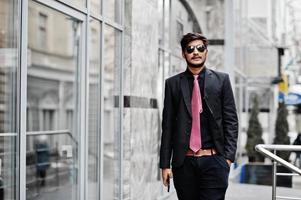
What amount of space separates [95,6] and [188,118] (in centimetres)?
274

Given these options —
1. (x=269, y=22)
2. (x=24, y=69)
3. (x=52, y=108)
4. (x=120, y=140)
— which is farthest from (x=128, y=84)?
(x=52, y=108)

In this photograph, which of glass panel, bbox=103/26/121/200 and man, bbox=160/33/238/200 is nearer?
man, bbox=160/33/238/200

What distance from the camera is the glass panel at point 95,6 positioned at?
20.2ft

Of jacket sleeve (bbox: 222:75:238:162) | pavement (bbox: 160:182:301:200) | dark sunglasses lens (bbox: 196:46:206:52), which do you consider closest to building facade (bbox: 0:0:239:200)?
dark sunglasses lens (bbox: 196:46:206:52)

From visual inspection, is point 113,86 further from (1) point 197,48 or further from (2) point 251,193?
(2) point 251,193

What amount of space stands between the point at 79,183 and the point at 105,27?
187cm

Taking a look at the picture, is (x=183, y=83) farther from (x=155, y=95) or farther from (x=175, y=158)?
(x=155, y=95)

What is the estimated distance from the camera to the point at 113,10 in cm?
691

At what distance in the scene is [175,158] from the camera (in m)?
4.02

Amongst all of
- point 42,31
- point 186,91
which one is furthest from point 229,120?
point 42,31

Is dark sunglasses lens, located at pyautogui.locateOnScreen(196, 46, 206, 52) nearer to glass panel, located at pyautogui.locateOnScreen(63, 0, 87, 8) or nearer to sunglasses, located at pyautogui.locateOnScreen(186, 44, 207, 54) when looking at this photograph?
sunglasses, located at pyautogui.locateOnScreen(186, 44, 207, 54)

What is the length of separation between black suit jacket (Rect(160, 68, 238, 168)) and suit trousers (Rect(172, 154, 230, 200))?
2.4 inches

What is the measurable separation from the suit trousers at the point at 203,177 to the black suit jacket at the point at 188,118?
0.06 meters

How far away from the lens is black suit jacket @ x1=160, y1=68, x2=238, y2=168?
157 inches
